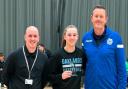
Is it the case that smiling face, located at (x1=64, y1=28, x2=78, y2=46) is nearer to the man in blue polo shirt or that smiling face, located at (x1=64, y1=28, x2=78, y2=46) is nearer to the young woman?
the young woman

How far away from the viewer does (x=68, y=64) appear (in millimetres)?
3721

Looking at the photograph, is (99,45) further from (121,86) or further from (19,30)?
(19,30)

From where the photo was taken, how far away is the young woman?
3.70 m

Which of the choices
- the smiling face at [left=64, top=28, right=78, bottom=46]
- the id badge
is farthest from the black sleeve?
the smiling face at [left=64, top=28, right=78, bottom=46]

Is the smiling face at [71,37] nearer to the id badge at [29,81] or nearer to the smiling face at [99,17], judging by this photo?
the smiling face at [99,17]

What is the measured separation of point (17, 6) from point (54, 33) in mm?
1472

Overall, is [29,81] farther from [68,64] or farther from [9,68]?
[68,64]

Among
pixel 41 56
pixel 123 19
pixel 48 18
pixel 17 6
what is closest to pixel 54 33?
pixel 48 18

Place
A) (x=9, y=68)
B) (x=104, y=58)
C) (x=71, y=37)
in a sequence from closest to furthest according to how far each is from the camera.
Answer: (x=104, y=58), (x=71, y=37), (x=9, y=68)

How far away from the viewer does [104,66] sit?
11.7 ft

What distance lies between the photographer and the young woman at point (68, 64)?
3697 mm

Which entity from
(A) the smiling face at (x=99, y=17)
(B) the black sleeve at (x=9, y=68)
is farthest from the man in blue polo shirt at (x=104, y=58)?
(B) the black sleeve at (x=9, y=68)

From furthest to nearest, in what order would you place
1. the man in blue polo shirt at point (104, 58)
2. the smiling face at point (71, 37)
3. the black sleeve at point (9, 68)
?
the black sleeve at point (9, 68), the smiling face at point (71, 37), the man in blue polo shirt at point (104, 58)

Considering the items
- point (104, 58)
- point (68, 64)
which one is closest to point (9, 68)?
point (68, 64)
